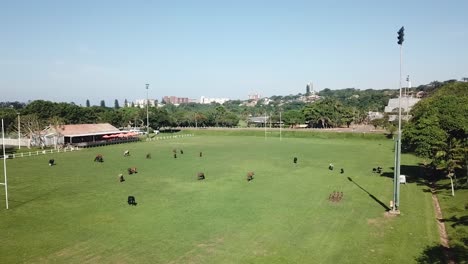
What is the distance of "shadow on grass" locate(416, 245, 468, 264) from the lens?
2089 cm

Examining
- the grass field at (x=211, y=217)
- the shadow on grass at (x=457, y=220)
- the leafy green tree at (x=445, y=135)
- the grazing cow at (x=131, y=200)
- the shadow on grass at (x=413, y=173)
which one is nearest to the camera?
the grass field at (x=211, y=217)

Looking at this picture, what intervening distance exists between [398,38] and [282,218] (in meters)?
16.6

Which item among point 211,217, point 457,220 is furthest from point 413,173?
point 211,217

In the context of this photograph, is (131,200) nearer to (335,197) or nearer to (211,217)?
(211,217)

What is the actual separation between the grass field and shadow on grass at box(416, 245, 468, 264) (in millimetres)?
360

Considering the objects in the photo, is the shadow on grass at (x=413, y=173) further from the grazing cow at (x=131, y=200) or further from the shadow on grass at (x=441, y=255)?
the grazing cow at (x=131, y=200)

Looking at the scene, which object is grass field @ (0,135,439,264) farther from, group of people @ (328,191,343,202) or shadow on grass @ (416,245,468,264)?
group of people @ (328,191,343,202)

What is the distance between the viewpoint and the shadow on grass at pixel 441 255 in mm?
20891

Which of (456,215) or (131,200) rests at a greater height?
(131,200)

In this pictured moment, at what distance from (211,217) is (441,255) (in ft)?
50.7

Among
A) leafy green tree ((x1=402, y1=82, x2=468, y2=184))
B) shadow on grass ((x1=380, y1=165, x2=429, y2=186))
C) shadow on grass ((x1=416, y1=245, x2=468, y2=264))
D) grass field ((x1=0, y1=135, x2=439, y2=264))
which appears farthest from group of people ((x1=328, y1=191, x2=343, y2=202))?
shadow on grass ((x1=380, y1=165, x2=429, y2=186))

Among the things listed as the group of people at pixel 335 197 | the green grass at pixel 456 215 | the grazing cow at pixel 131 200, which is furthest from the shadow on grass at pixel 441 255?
the grazing cow at pixel 131 200

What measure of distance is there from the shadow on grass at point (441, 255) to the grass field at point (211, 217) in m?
0.36

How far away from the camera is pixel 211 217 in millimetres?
28656
